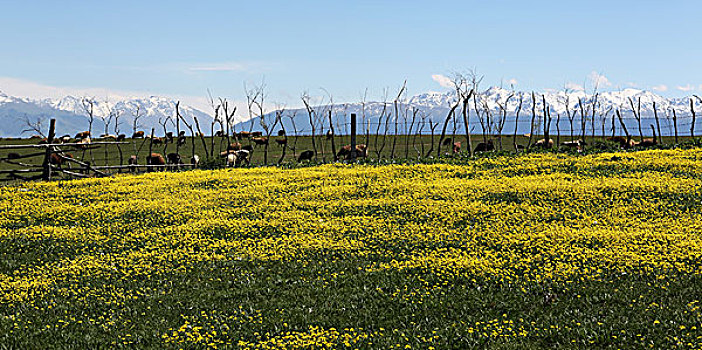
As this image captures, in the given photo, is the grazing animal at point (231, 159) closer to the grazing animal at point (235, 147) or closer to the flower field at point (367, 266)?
the grazing animal at point (235, 147)

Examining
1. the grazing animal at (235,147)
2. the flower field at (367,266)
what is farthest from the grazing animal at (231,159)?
the flower field at (367,266)

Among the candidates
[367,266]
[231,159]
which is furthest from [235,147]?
[367,266]

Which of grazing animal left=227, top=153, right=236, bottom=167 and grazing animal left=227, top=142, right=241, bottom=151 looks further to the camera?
grazing animal left=227, top=142, right=241, bottom=151

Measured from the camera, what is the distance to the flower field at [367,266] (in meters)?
8.80

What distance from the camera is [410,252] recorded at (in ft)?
41.5

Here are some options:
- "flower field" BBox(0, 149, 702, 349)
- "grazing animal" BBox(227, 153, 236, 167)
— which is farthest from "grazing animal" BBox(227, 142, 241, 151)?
"flower field" BBox(0, 149, 702, 349)

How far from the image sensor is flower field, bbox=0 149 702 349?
8.80m

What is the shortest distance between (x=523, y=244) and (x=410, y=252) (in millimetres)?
2278

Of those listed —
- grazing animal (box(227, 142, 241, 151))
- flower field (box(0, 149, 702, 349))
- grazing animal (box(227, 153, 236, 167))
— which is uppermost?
grazing animal (box(227, 142, 241, 151))

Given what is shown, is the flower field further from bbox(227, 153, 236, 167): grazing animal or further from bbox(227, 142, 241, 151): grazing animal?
bbox(227, 142, 241, 151): grazing animal

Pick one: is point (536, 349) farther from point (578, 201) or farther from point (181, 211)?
point (181, 211)

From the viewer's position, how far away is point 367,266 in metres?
11.7

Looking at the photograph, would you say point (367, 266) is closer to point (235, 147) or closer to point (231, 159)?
point (231, 159)

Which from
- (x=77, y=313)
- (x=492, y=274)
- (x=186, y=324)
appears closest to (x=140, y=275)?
(x=77, y=313)
